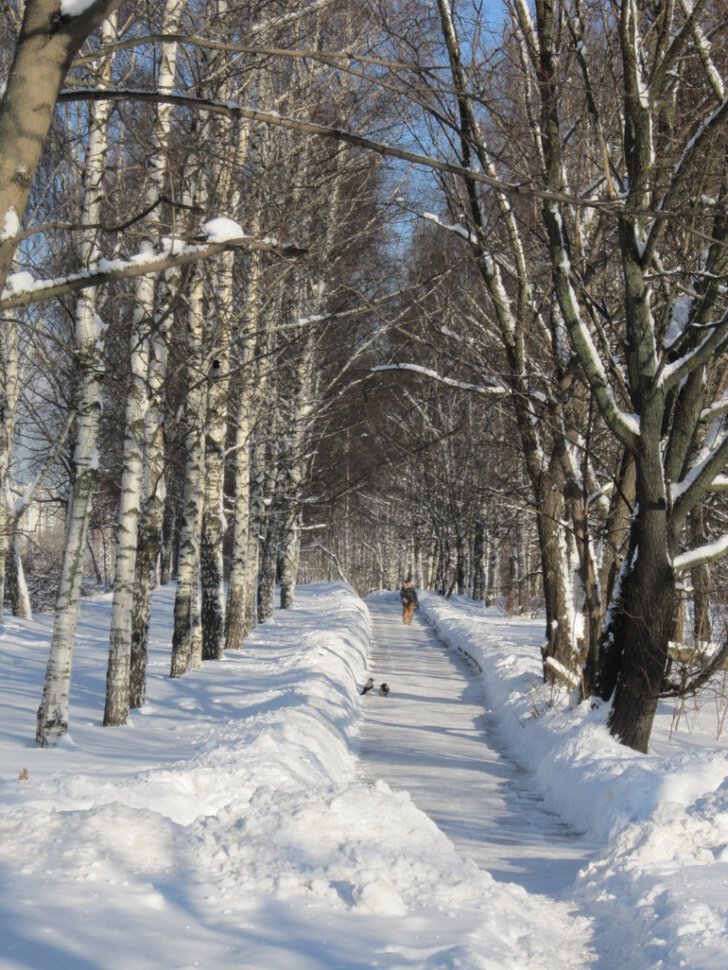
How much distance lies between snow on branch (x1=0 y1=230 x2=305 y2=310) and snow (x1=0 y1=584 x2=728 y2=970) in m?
2.33

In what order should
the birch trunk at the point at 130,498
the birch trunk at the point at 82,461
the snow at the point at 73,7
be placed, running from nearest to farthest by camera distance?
1. the snow at the point at 73,7
2. the birch trunk at the point at 82,461
3. the birch trunk at the point at 130,498

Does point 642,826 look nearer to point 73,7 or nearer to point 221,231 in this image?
point 221,231

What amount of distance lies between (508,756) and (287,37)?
29.9 ft

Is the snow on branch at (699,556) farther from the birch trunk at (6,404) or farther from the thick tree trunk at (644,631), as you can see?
the birch trunk at (6,404)

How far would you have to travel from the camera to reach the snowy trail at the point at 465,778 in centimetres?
665

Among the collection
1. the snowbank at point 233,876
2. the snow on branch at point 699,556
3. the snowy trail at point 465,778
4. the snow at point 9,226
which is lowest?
the snowy trail at point 465,778

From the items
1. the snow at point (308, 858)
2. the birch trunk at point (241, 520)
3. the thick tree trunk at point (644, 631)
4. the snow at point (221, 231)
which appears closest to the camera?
the snow at point (308, 858)

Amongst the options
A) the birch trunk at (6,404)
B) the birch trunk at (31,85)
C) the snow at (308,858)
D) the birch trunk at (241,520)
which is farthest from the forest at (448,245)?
the birch trunk at (6,404)

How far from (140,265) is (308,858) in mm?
2838

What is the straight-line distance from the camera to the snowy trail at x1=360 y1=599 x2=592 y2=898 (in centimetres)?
665

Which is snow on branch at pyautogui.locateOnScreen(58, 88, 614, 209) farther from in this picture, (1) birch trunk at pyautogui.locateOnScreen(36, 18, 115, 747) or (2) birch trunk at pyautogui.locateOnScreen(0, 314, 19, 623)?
(2) birch trunk at pyautogui.locateOnScreen(0, 314, 19, 623)

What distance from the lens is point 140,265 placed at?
13.2ft

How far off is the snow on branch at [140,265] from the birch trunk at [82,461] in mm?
4593

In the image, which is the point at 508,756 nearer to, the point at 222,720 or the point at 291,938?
the point at 222,720
